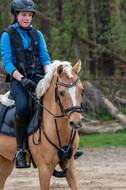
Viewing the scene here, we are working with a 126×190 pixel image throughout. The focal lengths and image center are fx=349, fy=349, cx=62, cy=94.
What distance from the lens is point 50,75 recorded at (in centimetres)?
436

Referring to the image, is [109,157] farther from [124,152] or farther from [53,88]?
[53,88]

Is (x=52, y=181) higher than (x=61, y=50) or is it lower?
lower

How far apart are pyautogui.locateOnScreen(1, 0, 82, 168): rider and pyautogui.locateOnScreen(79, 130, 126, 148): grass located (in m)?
5.68

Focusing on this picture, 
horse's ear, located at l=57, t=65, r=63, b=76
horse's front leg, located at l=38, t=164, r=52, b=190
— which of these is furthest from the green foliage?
horse's ear, located at l=57, t=65, r=63, b=76

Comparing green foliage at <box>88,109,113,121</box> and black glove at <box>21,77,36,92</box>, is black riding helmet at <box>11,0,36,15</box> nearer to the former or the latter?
black glove at <box>21,77,36,92</box>

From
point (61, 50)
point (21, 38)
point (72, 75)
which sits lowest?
point (61, 50)

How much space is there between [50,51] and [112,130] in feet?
11.0

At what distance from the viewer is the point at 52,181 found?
22.5ft

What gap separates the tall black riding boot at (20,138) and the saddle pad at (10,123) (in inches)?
3.7

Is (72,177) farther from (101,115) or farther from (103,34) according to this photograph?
(103,34)

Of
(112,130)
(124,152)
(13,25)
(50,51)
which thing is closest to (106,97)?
(112,130)

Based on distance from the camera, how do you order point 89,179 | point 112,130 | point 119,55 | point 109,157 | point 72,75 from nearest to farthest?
point 72,75, point 89,179, point 109,157, point 112,130, point 119,55

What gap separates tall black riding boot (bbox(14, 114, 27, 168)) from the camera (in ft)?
15.3

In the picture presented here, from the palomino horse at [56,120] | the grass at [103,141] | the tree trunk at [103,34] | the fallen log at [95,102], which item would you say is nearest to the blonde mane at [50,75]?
the palomino horse at [56,120]
